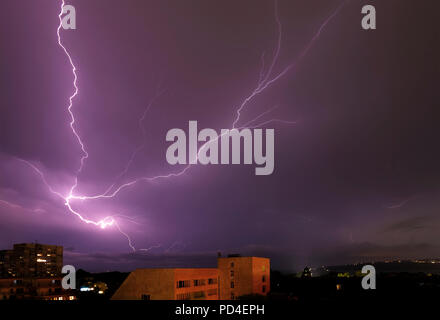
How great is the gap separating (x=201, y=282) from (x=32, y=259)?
184ft

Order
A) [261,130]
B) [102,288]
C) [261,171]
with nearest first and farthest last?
[261,130] → [261,171] → [102,288]

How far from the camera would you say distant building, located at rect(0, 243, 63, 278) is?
72188 millimetres

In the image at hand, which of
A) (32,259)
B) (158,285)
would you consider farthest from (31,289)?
(32,259)

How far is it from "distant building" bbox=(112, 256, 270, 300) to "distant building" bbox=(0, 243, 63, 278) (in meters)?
47.6

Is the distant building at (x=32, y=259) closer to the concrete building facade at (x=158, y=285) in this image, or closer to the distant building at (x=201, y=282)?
the distant building at (x=201, y=282)

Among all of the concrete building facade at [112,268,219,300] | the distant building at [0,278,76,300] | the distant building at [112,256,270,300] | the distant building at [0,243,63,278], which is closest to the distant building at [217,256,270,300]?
the distant building at [112,256,270,300]

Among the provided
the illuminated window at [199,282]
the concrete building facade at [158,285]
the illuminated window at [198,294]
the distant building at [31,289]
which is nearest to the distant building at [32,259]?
the distant building at [31,289]

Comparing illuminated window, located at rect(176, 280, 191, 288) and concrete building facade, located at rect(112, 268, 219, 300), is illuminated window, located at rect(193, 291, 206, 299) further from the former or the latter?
illuminated window, located at rect(176, 280, 191, 288)

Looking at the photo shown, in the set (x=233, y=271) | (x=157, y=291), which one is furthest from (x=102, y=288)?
(x=157, y=291)

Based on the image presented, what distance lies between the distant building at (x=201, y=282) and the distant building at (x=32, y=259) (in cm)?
4761

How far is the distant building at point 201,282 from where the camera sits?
27109 mm
